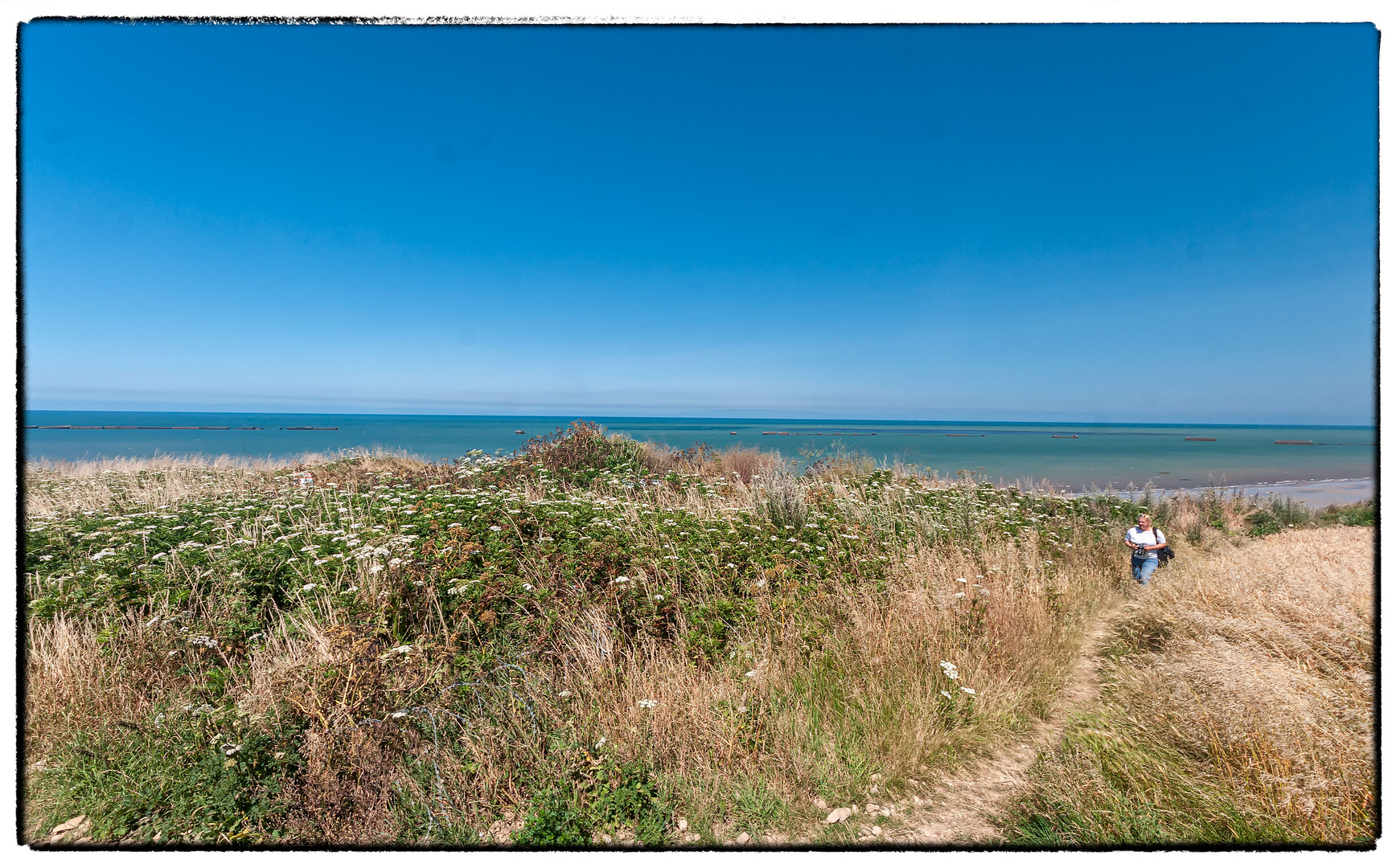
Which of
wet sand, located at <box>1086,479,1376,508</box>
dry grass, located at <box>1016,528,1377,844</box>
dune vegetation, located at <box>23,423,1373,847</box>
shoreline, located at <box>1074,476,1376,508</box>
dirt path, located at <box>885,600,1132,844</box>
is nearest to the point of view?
dry grass, located at <box>1016,528,1377,844</box>

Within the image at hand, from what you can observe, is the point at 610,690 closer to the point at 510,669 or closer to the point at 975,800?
the point at 510,669

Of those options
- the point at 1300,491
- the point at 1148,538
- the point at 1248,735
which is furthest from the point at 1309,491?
the point at 1248,735

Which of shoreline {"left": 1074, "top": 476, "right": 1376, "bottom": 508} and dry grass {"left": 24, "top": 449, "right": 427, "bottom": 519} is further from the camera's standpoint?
shoreline {"left": 1074, "top": 476, "right": 1376, "bottom": 508}

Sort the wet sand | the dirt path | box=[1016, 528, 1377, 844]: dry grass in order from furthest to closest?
the wet sand < the dirt path < box=[1016, 528, 1377, 844]: dry grass

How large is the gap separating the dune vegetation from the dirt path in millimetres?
83

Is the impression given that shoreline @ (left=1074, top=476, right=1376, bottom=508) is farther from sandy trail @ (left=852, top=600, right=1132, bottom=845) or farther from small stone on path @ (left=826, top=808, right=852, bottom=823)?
small stone on path @ (left=826, top=808, right=852, bottom=823)

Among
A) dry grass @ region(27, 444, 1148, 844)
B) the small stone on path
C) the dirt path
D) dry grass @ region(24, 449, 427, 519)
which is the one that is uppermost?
dry grass @ region(24, 449, 427, 519)

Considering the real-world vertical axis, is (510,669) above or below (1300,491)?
above

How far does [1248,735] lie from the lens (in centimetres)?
233

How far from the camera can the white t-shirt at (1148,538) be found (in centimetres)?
618

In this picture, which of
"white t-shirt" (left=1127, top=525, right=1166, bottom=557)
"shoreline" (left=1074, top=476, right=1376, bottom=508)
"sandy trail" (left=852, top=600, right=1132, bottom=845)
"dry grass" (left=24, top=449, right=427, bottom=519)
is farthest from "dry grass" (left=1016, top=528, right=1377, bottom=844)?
"shoreline" (left=1074, top=476, right=1376, bottom=508)

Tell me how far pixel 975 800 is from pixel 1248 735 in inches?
47.8

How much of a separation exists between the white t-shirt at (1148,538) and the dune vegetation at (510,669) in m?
1.22

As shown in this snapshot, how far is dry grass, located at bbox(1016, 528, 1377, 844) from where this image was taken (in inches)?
75.9
